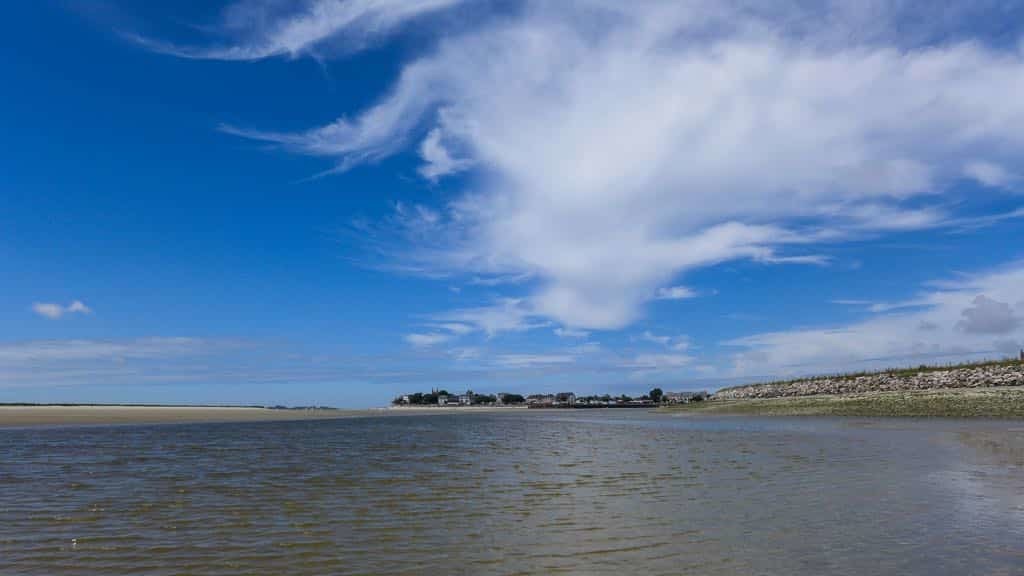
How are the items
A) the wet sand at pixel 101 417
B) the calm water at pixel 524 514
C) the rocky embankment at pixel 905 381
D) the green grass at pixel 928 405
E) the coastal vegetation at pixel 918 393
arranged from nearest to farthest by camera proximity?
the calm water at pixel 524 514
the green grass at pixel 928 405
the coastal vegetation at pixel 918 393
the rocky embankment at pixel 905 381
the wet sand at pixel 101 417

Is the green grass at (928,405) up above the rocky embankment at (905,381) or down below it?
below

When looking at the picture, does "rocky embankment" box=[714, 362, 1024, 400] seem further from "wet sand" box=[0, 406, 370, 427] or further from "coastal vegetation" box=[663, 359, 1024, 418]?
"wet sand" box=[0, 406, 370, 427]

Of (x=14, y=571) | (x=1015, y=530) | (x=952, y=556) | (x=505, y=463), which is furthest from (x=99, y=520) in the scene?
(x=1015, y=530)

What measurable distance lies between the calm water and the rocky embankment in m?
45.5

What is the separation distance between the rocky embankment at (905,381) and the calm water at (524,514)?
45.5 m

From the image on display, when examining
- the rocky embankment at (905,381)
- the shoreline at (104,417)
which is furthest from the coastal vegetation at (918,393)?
the shoreline at (104,417)

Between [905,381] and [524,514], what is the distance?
7758 centimetres

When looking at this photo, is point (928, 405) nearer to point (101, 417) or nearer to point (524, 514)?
point (524, 514)

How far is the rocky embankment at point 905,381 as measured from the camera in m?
61.7

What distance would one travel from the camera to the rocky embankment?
61.7 metres

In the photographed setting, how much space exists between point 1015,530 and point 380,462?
65.9ft

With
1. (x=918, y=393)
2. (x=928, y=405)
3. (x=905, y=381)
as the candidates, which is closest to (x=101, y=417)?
(x=928, y=405)

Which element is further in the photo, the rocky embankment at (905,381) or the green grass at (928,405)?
the rocky embankment at (905,381)

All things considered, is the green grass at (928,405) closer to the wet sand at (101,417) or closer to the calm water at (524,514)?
the calm water at (524,514)
